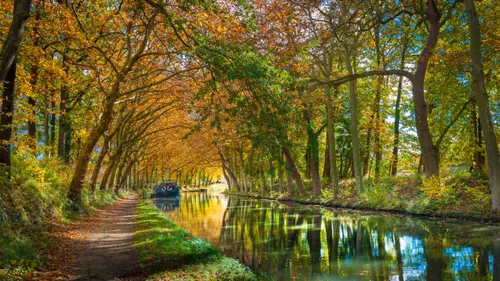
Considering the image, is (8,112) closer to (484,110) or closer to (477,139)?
(484,110)

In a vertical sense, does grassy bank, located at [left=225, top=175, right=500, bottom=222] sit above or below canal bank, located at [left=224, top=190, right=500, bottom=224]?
above

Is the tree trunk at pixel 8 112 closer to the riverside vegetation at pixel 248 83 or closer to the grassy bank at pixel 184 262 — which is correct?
the riverside vegetation at pixel 248 83

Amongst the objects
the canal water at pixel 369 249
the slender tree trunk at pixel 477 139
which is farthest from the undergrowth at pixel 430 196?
the slender tree trunk at pixel 477 139

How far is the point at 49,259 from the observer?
341 inches

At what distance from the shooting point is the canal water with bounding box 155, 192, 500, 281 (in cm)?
808

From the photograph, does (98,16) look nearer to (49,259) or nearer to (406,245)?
(49,259)

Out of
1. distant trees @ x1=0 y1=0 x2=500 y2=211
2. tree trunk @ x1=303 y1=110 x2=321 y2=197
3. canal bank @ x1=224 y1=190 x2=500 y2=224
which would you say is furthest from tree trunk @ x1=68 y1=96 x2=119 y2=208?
tree trunk @ x1=303 y1=110 x2=321 y2=197

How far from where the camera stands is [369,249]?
1069 cm

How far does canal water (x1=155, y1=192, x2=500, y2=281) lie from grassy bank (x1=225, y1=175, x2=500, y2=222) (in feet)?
3.09

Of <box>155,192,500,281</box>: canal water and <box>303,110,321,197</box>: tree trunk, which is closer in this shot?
<box>155,192,500,281</box>: canal water

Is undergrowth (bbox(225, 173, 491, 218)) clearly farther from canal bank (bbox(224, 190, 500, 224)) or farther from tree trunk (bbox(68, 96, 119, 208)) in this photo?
tree trunk (bbox(68, 96, 119, 208))

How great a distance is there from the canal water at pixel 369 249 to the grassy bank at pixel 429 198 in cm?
94

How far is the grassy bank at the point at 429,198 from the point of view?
1515 centimetres

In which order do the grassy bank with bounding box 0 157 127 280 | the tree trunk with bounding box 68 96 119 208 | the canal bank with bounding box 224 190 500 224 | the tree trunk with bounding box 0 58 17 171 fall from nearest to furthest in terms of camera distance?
the grassy bank with bounding box 0 157 127 280 → the tree trunk with bounding box 0 58 17 171 → the canal bank with bounding box 224 190 500 224 → the tree trunk with bounding box 68 96 119 208
